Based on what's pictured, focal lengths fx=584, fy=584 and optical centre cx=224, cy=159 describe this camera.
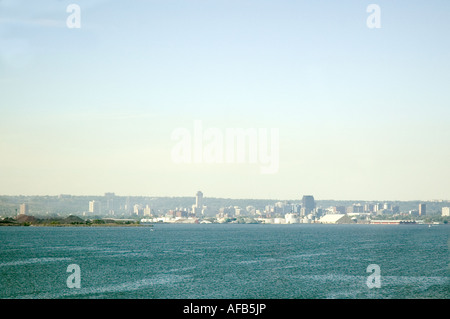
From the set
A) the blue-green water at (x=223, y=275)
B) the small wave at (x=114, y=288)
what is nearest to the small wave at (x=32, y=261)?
the blue-green water at (x=223, y=275)

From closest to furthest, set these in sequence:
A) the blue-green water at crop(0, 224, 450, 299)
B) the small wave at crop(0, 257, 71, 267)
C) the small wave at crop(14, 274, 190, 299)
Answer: the small wave at crop(14, 274, 190, 299)
the blue-green water at crop(0, 224, 450, 299)
the small wave at crop(0, 257, 71, 267)

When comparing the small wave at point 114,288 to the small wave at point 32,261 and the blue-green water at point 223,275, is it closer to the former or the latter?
the blue-green water at point 223,275

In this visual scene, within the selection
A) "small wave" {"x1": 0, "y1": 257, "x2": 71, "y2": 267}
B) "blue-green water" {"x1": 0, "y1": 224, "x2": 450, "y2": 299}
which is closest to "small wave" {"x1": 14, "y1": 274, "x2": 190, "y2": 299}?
"blue-green water" {"x1": 0, "y1": 224, "x2": 450, "y2": 299}

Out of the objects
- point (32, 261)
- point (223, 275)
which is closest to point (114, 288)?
point (223, 275)

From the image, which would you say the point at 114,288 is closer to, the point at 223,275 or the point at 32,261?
the point at 223,275

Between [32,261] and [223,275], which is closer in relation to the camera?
[223,275]

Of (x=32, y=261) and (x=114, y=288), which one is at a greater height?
(x=114, y=288)

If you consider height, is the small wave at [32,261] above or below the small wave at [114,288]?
below

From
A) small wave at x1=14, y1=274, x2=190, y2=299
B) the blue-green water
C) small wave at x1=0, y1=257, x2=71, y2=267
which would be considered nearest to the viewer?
small wave at x1=14, y1=274, x2=190, y2=299

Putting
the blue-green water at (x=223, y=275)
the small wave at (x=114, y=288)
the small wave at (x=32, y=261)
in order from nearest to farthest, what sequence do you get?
the small wave at (x=114, y=288)
the blue-green water at (x=223, y=275)
the small wave at (x=32, y=261)

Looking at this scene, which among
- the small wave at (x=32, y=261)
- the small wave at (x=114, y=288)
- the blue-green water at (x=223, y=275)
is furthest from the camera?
the small wave at (x=32, y=261)

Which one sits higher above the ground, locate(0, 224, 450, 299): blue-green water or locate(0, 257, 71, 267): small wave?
locate(0, 224, 450, 299): blue-green water

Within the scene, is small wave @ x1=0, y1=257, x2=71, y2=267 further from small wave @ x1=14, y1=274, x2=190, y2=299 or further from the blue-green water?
small wave @ x1=14, y1=274, x2=190, y2=299
